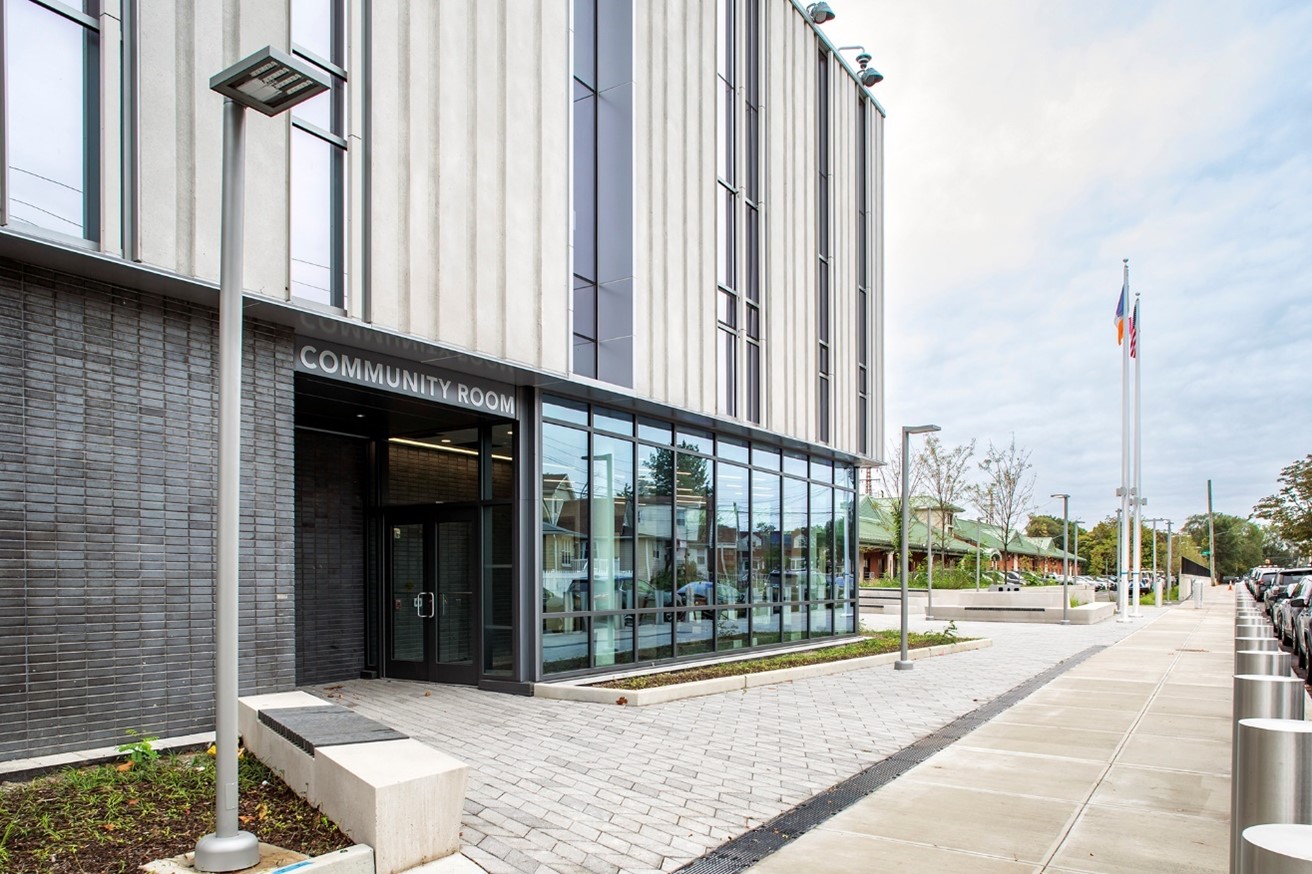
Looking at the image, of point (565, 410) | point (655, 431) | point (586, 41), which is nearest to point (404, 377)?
point (565, 410)

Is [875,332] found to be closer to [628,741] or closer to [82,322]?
[628,741]

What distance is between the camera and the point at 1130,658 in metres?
19.1

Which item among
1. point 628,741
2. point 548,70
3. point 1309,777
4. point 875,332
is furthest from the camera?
point 875,332

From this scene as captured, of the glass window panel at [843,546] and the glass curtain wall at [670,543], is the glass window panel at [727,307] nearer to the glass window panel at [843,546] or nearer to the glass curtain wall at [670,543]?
the glass curtain wall at [670,543]

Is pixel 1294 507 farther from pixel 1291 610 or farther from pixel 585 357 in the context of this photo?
pixel 585 357

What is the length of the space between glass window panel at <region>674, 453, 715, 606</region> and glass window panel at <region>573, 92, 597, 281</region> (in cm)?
372

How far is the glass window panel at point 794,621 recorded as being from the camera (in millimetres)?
18203

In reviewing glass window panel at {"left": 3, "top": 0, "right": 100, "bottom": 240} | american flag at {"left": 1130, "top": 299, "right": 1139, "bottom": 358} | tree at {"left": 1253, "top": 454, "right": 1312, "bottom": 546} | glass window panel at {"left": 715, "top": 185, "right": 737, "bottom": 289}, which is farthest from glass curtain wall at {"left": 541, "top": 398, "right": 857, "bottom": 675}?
tree at {"left": 1253, "top": 454, "right": 1312, "bottom": 546}

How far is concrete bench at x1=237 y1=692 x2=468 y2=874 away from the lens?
202 inches

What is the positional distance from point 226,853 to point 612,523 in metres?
9.04

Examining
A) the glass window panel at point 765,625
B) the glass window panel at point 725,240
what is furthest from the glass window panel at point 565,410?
the glass window panel at point 765,625

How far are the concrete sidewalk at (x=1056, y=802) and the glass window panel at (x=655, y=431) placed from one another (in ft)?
20.8

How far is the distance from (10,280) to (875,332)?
18.6 m

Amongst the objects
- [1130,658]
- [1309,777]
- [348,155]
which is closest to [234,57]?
[348,155]
